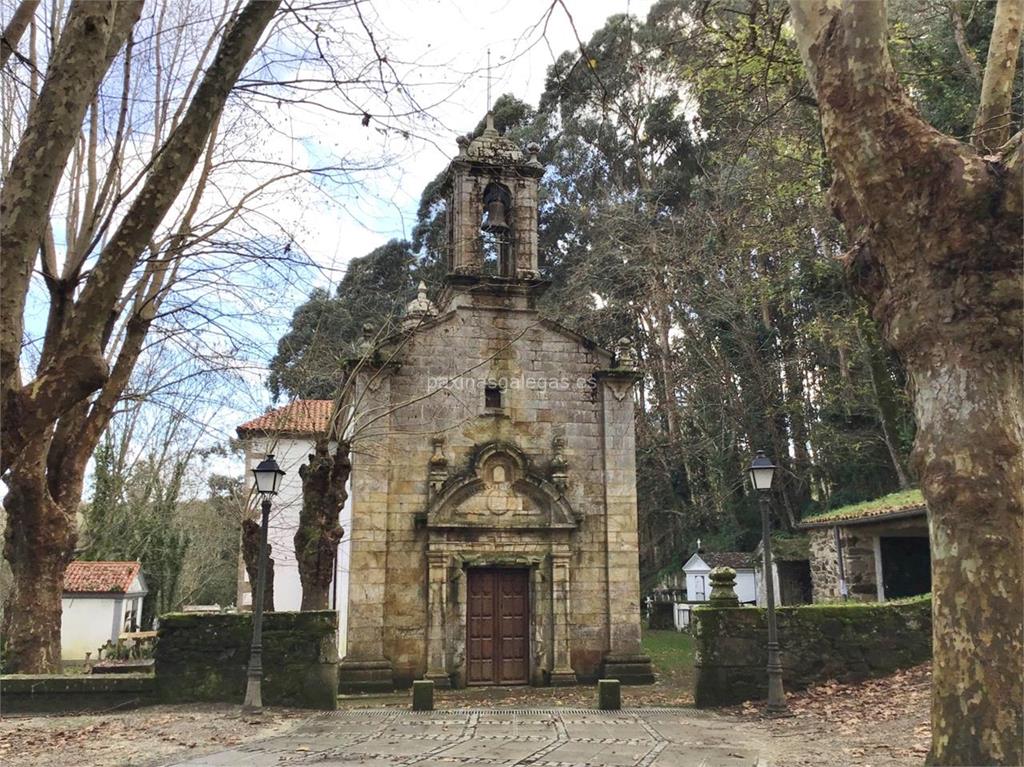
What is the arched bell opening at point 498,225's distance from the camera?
1730 centimetres

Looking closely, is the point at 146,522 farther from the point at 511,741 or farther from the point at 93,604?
the point at 511,741

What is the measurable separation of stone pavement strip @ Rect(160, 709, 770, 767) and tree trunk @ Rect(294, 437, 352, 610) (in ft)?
10.7

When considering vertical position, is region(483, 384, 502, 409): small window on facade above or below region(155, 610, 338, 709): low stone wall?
above

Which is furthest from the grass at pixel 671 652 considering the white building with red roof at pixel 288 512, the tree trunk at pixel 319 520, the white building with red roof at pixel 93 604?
the white building with red roof at pixel 93 604

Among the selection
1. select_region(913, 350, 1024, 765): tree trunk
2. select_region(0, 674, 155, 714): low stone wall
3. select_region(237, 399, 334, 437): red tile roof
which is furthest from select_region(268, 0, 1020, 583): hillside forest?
select_region(913, 350, 1024, 765): tree trunk

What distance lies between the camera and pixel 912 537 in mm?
17531

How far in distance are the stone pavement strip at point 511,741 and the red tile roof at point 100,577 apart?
1873cm

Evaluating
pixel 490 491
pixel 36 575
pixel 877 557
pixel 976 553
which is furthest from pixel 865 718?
pixel 36 575

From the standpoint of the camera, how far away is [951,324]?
5414 mm

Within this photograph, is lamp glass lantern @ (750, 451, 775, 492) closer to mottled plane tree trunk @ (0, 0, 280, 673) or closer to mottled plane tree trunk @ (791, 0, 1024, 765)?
mottled plane tree trunk @ (791, 0, 1024, 765)

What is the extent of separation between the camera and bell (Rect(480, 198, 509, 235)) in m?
17.2

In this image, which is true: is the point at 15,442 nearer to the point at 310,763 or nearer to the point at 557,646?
the point at 310,763

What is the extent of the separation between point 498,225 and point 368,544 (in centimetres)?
712

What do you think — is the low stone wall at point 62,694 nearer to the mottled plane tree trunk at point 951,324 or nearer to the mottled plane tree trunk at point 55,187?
the mottled plane tree trunk at point 55,187
